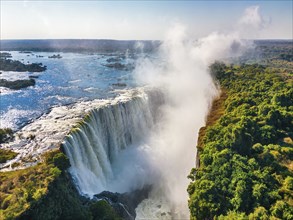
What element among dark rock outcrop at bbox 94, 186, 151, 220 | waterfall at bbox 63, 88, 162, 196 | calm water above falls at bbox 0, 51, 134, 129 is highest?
calm water above falls at bbox 0, 51, 134, 129

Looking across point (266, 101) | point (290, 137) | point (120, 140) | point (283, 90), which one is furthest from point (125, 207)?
point (283, 90)

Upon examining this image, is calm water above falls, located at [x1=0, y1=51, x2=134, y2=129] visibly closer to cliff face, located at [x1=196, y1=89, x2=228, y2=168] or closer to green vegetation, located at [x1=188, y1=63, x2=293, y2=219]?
cliff face, located at [x1=196, y1=89, x2=228, y2=168]

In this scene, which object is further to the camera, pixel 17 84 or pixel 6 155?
pixel 17 84

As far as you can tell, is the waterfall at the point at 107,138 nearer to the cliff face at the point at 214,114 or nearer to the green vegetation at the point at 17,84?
the cliff face at the point at 214,114

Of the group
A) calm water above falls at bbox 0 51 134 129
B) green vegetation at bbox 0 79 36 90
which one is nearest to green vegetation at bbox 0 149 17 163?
calm water above falls at bbox 0 51 134 129

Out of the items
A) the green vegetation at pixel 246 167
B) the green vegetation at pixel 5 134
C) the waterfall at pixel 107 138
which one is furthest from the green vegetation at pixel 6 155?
the green vegetation at pixel 246 167

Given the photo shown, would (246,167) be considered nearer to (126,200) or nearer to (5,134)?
(126,200)

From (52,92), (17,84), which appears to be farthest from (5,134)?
(17,84)
